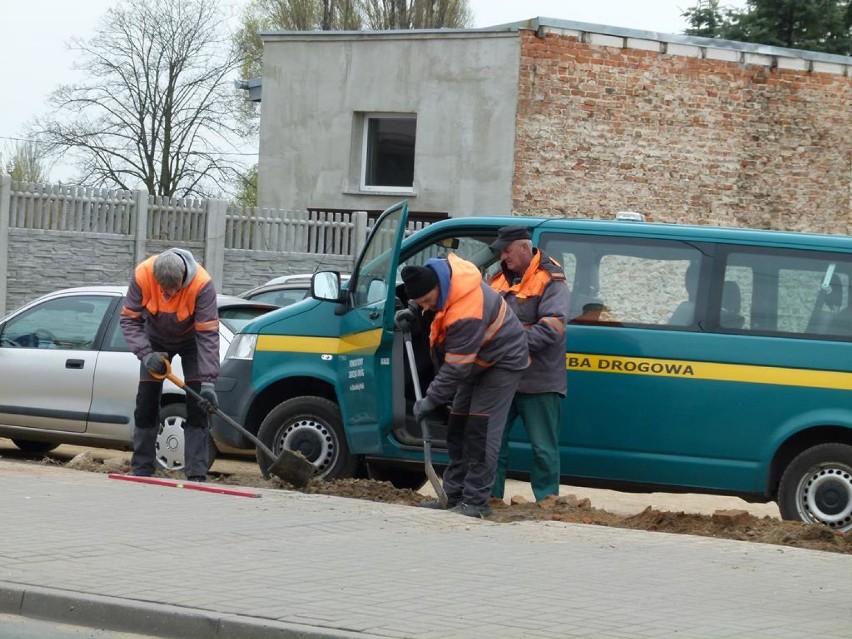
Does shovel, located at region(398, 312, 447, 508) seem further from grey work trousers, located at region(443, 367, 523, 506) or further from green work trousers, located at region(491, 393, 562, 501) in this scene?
green work trousers, located at region(491, 393, 562, 501)

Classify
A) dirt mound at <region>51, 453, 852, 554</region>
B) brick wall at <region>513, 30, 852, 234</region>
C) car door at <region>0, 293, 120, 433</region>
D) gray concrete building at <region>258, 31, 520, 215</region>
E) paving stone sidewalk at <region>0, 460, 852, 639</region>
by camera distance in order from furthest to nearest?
gray concrete building at <region>258, 31, 520, 215</region> < brick wall at <region>513, 30, 852, 234</region> < car door at <region>0, 293, 120, 433</region> < dirt mound at <region>51, 453, 852, 554</region> < paving stone sidewalk at <region>0, 460, 852, 639</region>

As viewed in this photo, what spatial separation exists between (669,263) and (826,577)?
3.08 m

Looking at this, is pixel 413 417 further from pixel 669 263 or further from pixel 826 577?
pixel 826 577

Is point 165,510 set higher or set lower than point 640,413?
lower

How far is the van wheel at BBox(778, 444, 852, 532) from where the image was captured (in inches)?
383

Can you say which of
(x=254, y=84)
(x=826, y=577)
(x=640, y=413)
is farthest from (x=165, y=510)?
(x=254, y=84)

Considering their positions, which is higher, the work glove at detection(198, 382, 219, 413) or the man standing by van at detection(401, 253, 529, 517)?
the man standing by van at detection(401, 253, 529, 517)

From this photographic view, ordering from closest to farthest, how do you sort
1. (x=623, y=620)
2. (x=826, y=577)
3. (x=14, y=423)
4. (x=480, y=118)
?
(x=623, y=620)
(x=826, y=577)
(x=14, y=423)
(x=480, y=118)

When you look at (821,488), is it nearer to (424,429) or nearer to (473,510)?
(473,510)

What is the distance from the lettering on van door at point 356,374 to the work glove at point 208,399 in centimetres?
105

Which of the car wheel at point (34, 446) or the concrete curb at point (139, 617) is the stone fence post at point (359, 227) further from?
the concrete curb at point (139, 617)

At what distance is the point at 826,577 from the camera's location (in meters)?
7.62

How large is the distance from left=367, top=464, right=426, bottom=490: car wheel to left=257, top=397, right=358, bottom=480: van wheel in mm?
385

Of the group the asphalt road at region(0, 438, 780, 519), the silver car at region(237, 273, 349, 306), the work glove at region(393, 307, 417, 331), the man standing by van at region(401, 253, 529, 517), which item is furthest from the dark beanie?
the silver car at region(237, 273, 349, 306)
